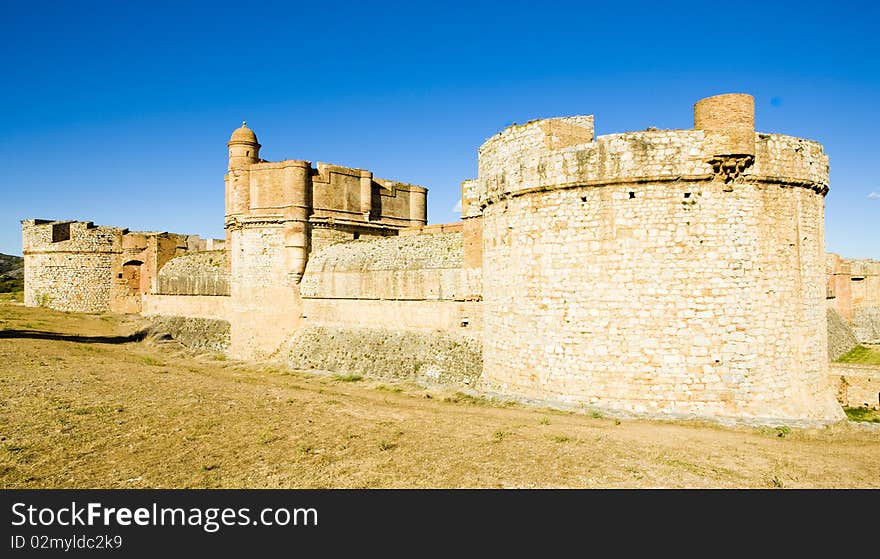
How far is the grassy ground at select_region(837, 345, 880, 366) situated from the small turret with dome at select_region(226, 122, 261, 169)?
24568 mm

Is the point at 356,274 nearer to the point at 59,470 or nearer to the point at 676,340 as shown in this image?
the point at 676,340

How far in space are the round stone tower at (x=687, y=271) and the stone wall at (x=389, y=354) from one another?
3.72 meters

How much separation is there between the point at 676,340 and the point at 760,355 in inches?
64.7

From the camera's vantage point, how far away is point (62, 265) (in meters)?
33.0

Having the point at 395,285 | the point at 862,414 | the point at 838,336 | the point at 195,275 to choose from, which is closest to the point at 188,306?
the point at 195,275

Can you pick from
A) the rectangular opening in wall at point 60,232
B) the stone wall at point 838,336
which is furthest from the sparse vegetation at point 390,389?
the rectangular opening in wall at point 60,232

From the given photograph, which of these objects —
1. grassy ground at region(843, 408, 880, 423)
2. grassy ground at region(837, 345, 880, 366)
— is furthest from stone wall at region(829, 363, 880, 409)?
grassy ground at region(837, 345, 880, 366)

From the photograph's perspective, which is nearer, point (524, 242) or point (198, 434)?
point (198, 434)

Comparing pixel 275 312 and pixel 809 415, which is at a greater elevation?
pixel 275 312

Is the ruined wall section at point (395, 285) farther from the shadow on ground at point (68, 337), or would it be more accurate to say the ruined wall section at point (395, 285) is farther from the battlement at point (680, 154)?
the shadow on ground at point (68, 337)

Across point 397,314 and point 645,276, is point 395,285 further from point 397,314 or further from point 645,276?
point 645,276

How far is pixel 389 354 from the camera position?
17516mm

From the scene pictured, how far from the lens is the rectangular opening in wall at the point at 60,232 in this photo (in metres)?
33.0
